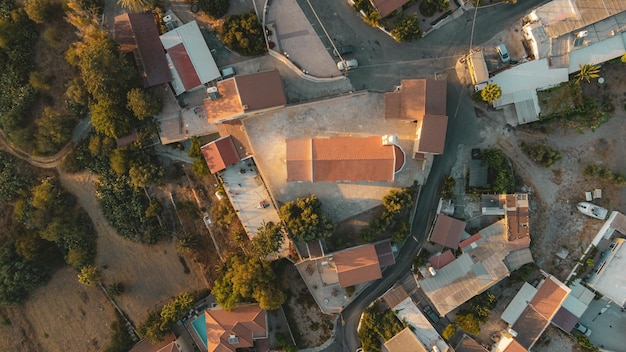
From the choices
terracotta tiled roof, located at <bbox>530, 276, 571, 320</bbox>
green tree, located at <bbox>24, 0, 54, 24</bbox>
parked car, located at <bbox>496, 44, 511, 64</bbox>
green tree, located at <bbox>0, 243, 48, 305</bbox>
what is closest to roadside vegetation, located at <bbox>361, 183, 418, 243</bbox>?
terracotta tiled roof, located at <bbox>530, 276, 571, 320</bbox>

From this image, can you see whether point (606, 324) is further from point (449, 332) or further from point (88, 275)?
point (88, 275)

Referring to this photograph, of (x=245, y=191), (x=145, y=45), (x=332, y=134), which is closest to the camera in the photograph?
(x=332, y=134)

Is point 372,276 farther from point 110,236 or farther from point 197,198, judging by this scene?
point 110,236

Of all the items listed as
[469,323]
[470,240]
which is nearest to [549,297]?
[469,323]

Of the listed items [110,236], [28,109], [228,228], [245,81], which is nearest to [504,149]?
[245,81]

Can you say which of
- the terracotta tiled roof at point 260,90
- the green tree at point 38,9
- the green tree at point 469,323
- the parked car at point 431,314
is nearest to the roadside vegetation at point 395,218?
the parked car at point 431,314

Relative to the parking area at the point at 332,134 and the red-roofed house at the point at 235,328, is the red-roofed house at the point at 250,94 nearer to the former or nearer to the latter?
the parking area at the point at 332,134

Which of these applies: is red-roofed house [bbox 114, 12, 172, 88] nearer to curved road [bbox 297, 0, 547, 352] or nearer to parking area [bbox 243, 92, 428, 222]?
parking area [bbox 243, 92, 428, 222]
